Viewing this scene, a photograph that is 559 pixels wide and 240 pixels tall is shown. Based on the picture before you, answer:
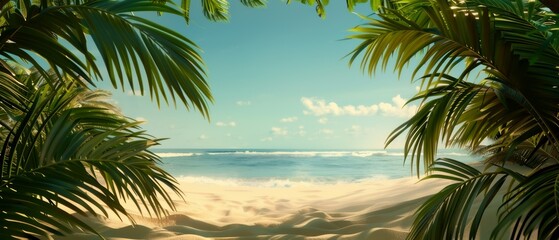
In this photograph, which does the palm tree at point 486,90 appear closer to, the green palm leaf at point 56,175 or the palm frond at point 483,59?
the palm frond at point 483,59

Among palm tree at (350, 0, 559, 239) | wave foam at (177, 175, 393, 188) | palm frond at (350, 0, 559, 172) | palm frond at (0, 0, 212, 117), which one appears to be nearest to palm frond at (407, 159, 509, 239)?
palm tree at (350, 0, 559, 239)

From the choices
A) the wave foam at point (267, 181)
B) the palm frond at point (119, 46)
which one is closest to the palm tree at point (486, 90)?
the palm frond at point (119, 46)

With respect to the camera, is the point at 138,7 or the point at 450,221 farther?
the point at 450,221

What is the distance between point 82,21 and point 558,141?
1.91m

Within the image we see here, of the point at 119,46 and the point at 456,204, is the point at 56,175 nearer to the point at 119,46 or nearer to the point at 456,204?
the point at 119,46

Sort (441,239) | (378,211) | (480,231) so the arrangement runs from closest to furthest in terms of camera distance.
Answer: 1. (441,239)
2. (480,231)
3. (378,211)

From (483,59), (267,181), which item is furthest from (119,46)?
(267,181)

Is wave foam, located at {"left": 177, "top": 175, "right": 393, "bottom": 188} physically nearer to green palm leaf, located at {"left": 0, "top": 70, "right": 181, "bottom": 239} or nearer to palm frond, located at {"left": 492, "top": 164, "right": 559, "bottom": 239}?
palm frond, located at {"left": 492, "top": 164, "right": 559, "bottom": 239}

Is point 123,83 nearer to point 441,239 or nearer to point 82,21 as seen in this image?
point 82,21

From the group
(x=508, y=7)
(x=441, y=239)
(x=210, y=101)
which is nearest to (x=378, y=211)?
(x=441, y=239)

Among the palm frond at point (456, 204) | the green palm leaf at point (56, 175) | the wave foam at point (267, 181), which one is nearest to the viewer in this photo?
the green palm leaf at point (56, 175)

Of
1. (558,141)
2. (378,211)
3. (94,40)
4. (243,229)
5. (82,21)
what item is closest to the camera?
(94,40)

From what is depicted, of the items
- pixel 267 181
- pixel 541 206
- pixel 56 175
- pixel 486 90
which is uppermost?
pixel 56 175

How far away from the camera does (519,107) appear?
1.89 metres
